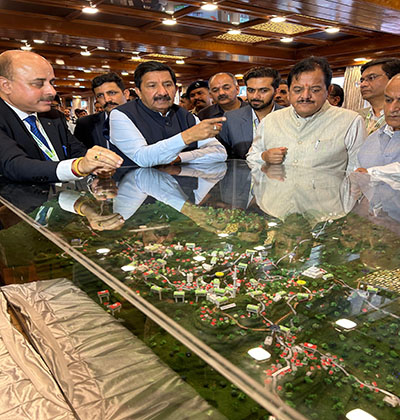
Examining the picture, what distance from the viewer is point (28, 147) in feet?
5.84

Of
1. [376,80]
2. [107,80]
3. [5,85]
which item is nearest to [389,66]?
[376,80]

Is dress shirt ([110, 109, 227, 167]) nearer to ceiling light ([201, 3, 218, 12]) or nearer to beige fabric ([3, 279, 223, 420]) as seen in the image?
beige fabric ([3, 279, 223, 420])

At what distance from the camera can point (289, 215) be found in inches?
44.0

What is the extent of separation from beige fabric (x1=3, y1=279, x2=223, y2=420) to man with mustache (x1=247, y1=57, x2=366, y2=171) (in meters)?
1.54

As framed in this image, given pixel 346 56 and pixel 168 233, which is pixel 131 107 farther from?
pixel 346 56

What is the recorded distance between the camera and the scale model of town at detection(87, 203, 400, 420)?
0.45m

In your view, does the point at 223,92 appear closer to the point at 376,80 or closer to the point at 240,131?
the point at 240,131

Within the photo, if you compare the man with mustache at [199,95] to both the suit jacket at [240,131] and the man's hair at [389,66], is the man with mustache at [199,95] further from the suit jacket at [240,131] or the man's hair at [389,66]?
the man's hair at [389,66]

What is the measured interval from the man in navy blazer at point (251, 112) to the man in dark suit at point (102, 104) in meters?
0.98

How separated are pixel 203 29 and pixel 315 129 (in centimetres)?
576

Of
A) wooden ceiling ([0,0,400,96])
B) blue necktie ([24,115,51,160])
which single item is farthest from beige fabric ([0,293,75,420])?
wooden ceiling ([0,0,400,96])

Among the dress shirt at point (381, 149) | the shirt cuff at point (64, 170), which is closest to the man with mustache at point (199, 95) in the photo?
the dress shirt at point (381, 149)

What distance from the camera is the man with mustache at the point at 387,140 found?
7.30 ft

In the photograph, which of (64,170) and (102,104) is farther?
(102,104)
